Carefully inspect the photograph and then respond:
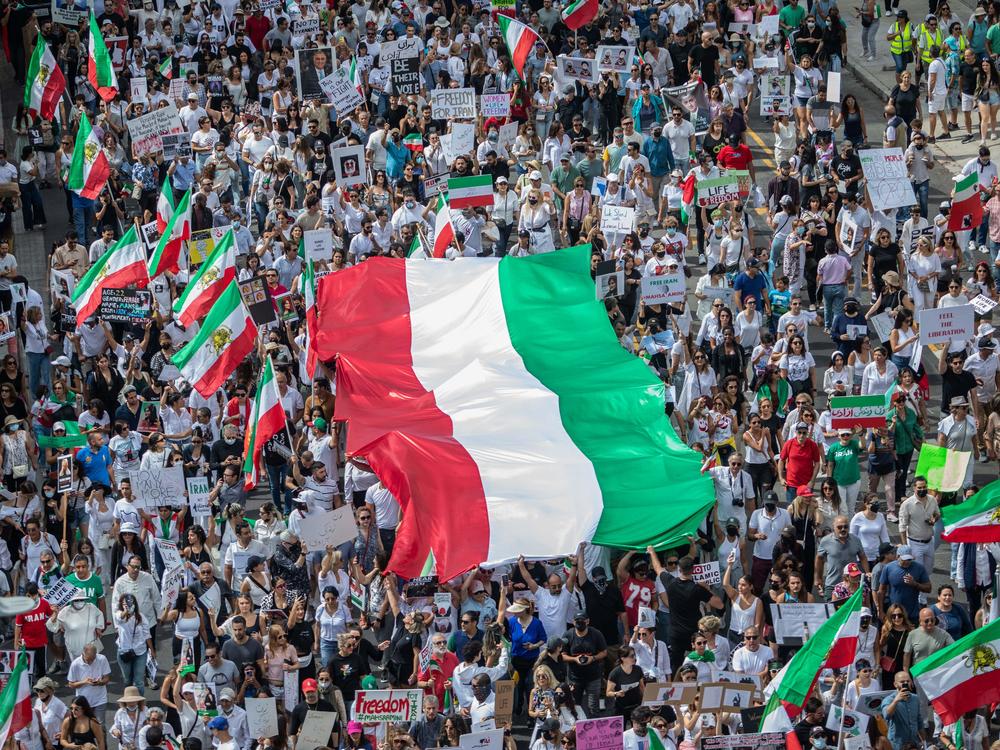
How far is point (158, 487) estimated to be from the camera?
72.6 feet

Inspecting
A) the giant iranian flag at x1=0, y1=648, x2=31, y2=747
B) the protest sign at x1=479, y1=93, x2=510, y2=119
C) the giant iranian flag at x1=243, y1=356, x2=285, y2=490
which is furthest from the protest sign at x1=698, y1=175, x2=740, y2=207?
the giant iranian flag at x1=0, y1=648, x2=31, y2=747

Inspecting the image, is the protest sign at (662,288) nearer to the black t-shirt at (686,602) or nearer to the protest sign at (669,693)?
the black t-shirt at (686,602)

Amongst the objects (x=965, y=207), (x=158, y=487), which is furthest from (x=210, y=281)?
(x=965, y=207)

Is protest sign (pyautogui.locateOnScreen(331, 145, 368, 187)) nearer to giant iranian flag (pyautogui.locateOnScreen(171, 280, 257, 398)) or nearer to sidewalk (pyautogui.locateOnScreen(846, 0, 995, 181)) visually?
giant iranian flag (pyautogui.locateOnScreen(171, 280, 257, 398))

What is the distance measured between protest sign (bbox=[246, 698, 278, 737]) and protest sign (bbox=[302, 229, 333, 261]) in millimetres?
9094

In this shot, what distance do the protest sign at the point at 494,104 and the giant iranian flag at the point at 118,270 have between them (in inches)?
270

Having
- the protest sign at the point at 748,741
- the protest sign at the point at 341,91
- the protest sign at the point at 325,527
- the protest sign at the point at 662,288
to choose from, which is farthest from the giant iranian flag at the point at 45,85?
the protest sign at the point at 748,741

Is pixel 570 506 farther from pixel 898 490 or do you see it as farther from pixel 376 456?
pixel 898 490

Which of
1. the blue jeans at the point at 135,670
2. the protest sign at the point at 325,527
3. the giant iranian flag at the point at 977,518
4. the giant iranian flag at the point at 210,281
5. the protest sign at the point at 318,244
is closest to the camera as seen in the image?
the giant iranian flag at the point at 977,518

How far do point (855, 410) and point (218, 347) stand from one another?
24.2 feet

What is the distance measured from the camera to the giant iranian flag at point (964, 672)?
1742cm

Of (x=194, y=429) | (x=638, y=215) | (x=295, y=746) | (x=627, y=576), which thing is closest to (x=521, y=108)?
(x=638, y=215)

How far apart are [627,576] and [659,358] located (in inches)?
179

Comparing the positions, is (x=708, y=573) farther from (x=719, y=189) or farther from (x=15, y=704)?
(x=719, y=189)
